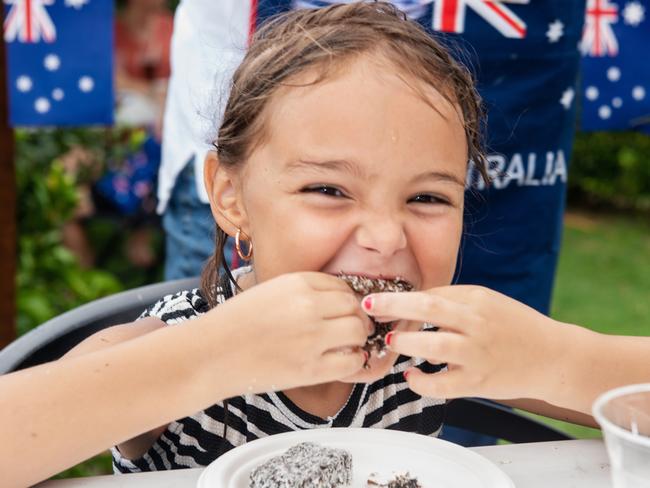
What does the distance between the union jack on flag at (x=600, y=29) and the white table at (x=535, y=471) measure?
223 centimetres

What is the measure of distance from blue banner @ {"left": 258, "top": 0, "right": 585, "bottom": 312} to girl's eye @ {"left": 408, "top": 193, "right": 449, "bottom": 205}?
781 millimetres

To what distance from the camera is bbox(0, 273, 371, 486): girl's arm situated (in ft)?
3.79

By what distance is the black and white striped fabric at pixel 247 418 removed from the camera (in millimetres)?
1548

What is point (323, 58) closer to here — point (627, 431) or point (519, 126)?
point (627, 431)

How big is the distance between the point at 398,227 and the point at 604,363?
0.39 meters

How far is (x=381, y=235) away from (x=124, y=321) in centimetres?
65

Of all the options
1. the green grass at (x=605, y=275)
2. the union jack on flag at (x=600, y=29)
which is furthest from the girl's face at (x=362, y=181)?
the green grass at (x=605, y=275)

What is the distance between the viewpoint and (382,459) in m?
1.26

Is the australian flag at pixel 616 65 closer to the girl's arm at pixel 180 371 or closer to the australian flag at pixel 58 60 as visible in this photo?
the australian flag at pixel 58 60

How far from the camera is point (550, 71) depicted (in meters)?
2.31

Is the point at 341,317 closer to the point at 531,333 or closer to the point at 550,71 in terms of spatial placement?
the point at 531,333

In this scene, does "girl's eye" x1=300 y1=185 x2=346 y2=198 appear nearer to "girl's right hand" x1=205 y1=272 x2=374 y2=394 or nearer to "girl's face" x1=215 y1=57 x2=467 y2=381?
"girl's face" x1=215 y1=57 x2=467 y2=381

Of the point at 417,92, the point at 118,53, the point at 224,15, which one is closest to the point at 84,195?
the point at 118,53

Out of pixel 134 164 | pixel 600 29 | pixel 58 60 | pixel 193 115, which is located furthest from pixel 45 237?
pixel 600 29
